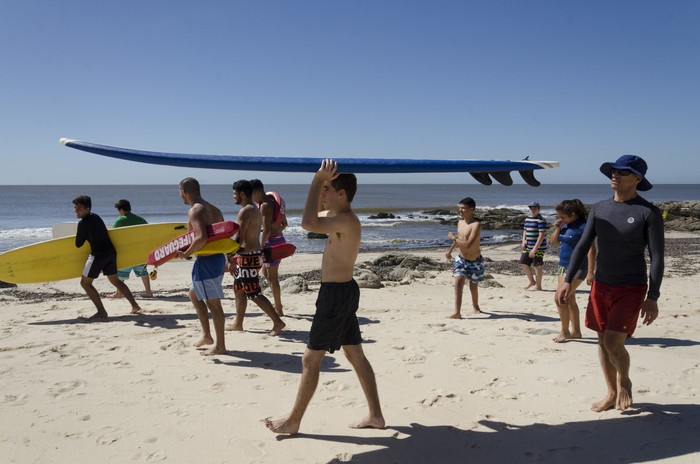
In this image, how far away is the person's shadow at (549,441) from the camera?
325 centimetres

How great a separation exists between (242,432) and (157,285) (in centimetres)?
802

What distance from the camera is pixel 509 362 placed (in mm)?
5160

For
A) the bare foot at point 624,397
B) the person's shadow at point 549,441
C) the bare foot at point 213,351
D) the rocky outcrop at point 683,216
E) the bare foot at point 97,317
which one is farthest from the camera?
the rocky outcrop at point 683,216

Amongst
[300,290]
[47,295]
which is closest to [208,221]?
[300,290]

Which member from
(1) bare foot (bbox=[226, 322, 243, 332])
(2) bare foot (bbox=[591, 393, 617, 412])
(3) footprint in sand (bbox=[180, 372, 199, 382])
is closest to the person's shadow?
(2) bare foot (bbox=[591, 393, 617, 412])

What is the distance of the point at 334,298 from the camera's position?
11.6 ft

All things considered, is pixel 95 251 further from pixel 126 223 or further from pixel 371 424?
pixel 371 424

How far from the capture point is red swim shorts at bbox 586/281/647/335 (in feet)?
12.2

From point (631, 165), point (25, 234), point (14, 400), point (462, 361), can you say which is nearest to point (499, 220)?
point (25, 234)

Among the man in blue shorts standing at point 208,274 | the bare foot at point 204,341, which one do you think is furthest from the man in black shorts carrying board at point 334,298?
the bare foot at point 204,341

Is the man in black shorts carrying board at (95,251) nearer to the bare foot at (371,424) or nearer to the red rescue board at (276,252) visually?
the red rescue board at (276,252)

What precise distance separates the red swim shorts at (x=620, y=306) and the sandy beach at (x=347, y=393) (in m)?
0.63

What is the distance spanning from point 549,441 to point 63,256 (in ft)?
24.5

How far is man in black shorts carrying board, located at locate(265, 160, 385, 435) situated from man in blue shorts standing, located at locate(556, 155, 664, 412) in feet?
5.55
